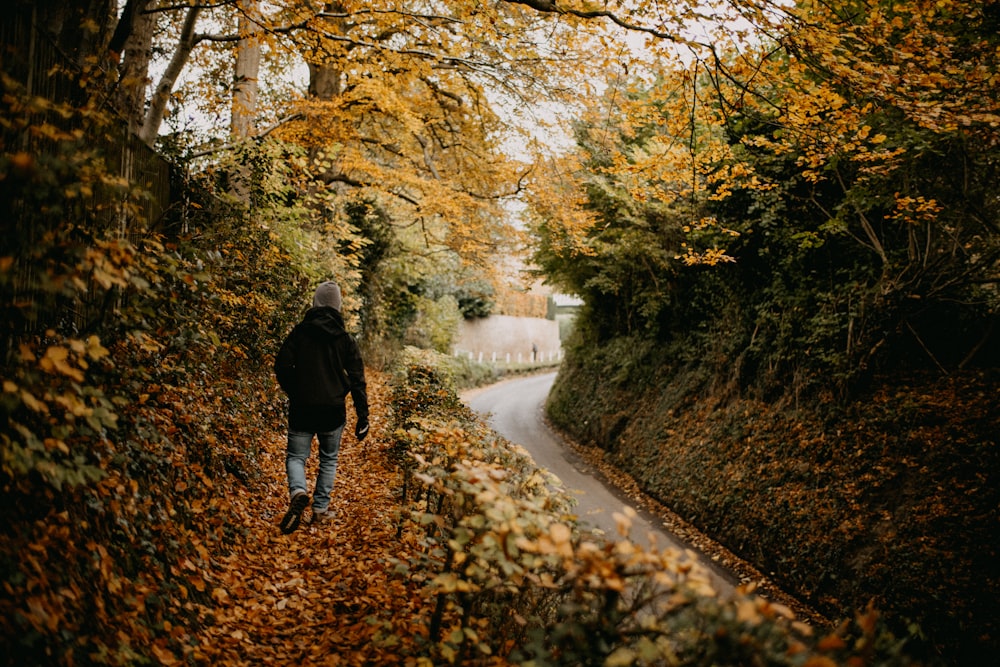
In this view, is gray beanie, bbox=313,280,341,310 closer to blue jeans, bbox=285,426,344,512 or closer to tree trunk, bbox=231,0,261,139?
blue jeans, bbox=285,426,344,512

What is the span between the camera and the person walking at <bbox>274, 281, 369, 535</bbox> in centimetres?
488

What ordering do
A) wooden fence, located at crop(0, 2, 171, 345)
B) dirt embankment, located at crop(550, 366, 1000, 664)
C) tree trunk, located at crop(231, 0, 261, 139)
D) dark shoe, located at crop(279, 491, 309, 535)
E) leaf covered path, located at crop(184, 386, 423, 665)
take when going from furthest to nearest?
tree trunk, located at crop(231, 0, 261, 139)
dirt embankment, located at crop(550, 366, 1000, 664)
dark shoe, located at crop(279, 491, 309, 535)
leaf covered path, located at crop(184, 386, 423, 665)
wooden fence, located at crop(0, 2, 171, 345)

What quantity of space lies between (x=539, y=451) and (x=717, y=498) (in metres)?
5.67

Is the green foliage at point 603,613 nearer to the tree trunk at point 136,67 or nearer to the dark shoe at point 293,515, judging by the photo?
the dark shoe at point 293,515

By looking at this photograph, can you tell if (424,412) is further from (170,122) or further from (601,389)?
(601,389)

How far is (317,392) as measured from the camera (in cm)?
491

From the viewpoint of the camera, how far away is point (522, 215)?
1477 centimetres

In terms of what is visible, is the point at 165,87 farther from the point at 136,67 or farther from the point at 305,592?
the point at 305,592

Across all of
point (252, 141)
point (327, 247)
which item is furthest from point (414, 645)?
point (327, 247)

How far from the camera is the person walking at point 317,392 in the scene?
4883mm

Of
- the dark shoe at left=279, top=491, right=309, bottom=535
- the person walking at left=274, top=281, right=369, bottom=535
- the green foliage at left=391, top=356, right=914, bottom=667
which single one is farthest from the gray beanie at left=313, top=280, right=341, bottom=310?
the green foliage at left=391, top=356, right=914, bottom=667

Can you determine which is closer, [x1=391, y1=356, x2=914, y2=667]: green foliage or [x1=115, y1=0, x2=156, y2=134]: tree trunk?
[x1=391, y1=356, x2=914, y2=667]: green foliage

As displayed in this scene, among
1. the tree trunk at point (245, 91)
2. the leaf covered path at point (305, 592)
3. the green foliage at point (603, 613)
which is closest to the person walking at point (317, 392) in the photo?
the leaf covered path at point (305, 592)

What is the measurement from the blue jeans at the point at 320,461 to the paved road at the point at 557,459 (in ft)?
7.54
